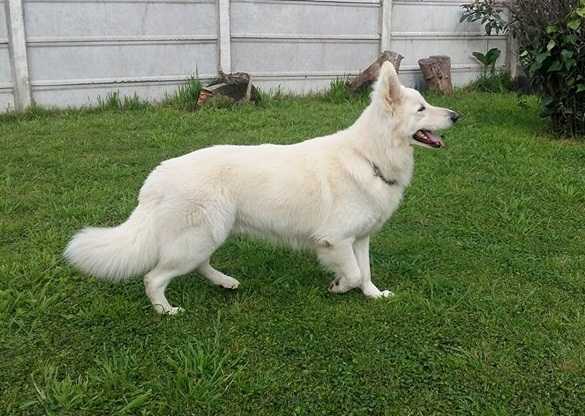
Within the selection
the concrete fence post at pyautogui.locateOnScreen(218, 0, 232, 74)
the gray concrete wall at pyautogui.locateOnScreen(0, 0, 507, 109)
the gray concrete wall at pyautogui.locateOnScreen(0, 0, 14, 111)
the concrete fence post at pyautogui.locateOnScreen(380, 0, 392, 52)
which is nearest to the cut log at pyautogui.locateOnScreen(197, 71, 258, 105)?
the concrete fence post at pyautogui.locateOnScreen(218, 0, 232, 74)

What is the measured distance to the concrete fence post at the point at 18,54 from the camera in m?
7.85

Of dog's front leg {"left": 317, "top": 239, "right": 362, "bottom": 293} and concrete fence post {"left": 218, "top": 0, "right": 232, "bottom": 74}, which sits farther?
concrete fence post {"left": 218, "top": 0, "right": 232, "bottom": 74}

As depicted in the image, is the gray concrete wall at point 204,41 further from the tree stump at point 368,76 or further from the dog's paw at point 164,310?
the dog's paw at point 164,310

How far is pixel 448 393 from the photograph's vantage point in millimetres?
2604

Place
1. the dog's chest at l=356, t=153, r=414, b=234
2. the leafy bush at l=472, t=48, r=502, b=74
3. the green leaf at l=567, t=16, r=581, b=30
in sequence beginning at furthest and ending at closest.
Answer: the leafy bush at l=472, t=48, r=502, b=74 < the green leaf at l=567, t=16, r=581, b=30 < the dog's chest at l=356, t=153, r=414, b=234

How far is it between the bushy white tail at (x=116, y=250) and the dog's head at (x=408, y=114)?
146 cm

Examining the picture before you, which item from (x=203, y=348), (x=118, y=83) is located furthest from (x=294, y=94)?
(x=203, y=348)

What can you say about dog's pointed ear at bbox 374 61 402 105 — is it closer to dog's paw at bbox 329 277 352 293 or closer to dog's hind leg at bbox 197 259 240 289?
dog's paw at bbox 329 277 352 293

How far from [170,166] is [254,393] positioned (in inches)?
51.5

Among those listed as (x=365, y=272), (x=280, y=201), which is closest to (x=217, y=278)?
(x=280, y=201)

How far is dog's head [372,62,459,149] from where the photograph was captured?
10.6 ft

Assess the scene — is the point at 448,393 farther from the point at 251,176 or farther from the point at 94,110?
the point at 94,110

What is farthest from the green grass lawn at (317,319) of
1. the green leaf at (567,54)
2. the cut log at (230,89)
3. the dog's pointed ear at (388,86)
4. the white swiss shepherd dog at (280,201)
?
the cut log at (230,89)

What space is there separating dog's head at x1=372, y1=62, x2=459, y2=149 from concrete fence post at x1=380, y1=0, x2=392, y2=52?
7.61m
